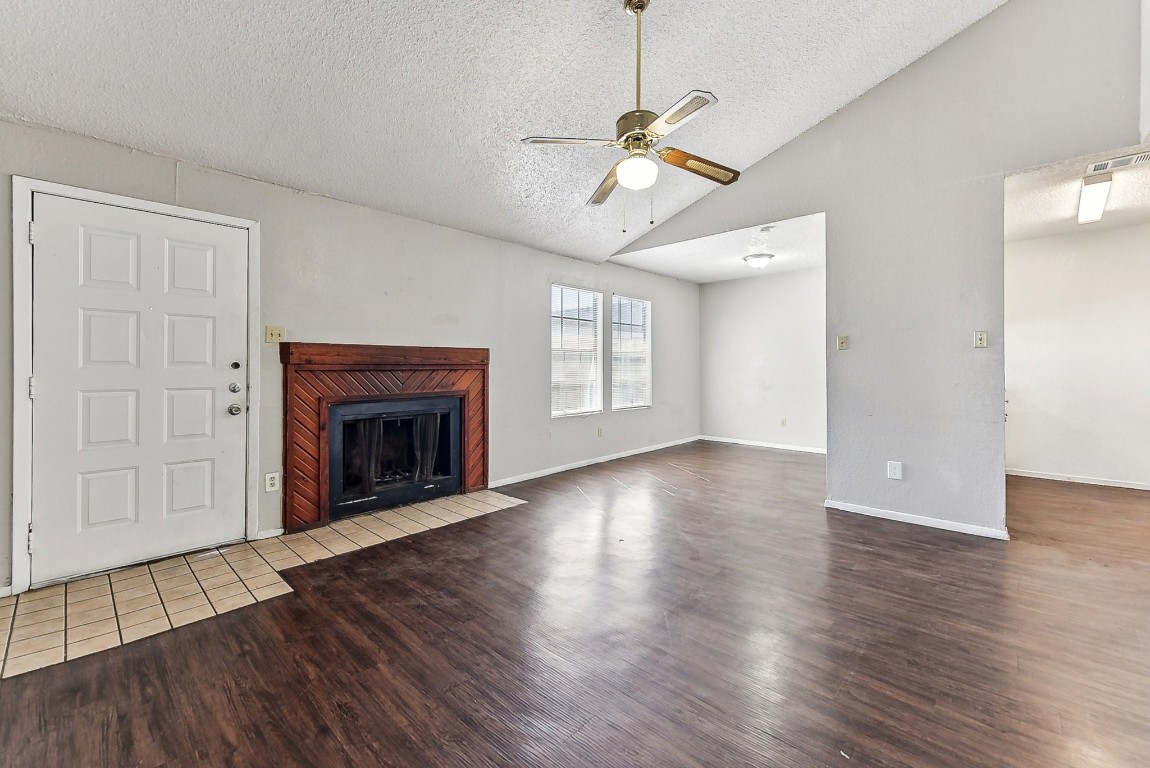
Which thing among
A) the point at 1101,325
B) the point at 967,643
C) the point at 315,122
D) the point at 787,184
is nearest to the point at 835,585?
the point at 967,643

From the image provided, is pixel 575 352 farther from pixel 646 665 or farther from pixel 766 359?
pixel 646 665

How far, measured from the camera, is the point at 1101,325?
466 cm

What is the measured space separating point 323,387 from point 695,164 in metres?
2.98

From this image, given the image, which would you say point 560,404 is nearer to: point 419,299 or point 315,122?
point 419,299

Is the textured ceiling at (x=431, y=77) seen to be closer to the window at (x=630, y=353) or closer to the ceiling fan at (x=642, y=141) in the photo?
the ceiling fan at (x=642, y=141)

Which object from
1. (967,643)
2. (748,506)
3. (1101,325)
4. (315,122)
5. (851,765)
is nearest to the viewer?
(851,765)

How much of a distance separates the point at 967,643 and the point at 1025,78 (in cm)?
351

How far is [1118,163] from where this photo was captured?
312cm

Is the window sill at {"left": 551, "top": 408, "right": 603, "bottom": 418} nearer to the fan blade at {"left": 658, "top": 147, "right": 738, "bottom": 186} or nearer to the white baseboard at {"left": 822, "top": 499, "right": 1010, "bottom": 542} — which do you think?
the white baseboard at {"left": 822, "top": 499, "right": 1010, "bottom": 542}

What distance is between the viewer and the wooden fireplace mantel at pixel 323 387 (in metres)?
3.48

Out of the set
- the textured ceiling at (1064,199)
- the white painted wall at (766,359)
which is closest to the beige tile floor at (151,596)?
the textured ceiling at (1064,199)

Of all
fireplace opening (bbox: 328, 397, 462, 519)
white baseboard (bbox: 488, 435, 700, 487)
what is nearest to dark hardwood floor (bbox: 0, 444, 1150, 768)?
fireplace opening (bbox: 328, 397, 462, 519)

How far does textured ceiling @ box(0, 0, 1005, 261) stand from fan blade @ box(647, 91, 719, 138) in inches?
37.9

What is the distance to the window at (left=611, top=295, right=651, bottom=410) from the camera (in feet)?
20.7
